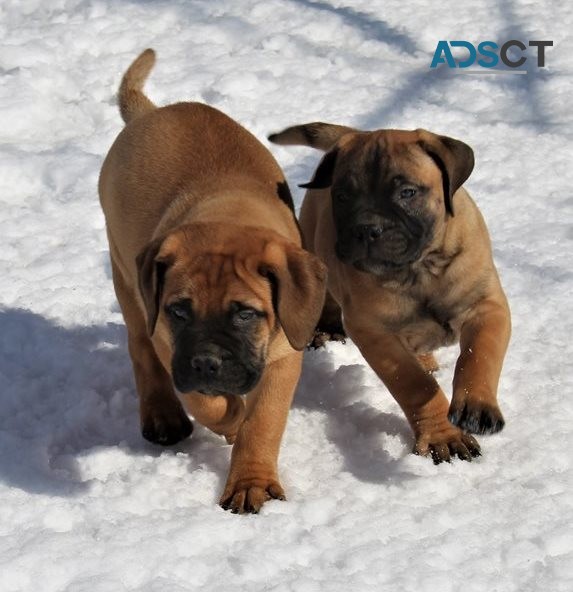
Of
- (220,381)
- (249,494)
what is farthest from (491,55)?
(220,381)

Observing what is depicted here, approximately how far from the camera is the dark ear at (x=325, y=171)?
536 centimetres

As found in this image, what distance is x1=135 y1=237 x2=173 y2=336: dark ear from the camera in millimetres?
4432

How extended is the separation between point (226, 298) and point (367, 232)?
34.2 inches

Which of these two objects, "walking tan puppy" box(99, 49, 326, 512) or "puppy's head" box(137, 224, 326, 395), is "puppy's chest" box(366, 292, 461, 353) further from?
"puppy's head" box(137, 224, 326, 395)

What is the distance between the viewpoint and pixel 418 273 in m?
5.27

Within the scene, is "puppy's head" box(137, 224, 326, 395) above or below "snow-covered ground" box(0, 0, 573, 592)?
above

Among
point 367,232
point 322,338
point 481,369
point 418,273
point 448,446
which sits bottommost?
point 322,338

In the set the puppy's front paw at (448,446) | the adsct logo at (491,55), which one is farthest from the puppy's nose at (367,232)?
the adsct logo at (491,55)

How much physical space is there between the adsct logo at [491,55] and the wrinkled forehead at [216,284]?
4.94 metres

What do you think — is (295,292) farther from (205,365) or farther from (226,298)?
(205,365)

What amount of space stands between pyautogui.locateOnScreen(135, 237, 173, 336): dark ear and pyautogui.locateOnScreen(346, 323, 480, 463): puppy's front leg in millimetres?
1161

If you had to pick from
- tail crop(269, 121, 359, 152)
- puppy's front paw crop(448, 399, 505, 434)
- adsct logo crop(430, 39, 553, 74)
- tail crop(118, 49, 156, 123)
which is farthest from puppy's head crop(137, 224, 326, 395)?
adsct logo crop(430, 39, 553, 74)

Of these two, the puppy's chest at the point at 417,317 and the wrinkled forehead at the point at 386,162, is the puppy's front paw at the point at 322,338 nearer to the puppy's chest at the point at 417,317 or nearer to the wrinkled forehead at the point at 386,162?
the puppy's chest at the point at 417,317

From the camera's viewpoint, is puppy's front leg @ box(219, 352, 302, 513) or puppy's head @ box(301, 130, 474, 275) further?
puppy's head @ box(301, 130, 474, 275)
